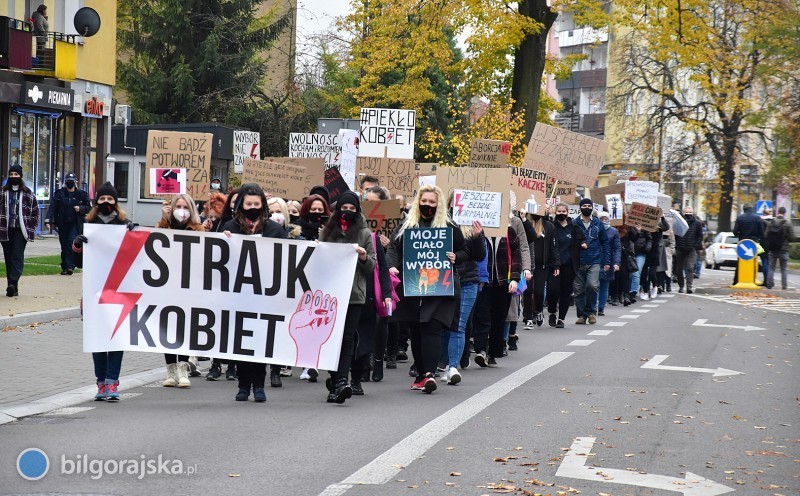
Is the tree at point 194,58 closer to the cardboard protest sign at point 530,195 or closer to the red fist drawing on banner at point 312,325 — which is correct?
the cardboard protest sign at point 530,195

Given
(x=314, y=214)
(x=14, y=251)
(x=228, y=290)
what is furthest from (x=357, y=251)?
(x=14, y=251)

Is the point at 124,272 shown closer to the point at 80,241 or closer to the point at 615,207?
the point at 80,241

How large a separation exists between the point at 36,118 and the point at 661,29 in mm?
17370

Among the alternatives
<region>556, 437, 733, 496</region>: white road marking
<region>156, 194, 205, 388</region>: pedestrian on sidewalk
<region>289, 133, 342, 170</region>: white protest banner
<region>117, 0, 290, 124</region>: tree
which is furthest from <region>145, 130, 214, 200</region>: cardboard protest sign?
<region>117, 0, 290, 124</region>: tree

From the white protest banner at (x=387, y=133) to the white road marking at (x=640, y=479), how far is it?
14.4 metres

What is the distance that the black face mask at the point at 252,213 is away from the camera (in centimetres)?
1040

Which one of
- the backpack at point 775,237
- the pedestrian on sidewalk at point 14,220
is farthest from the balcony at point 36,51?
the backpack at point 775,237

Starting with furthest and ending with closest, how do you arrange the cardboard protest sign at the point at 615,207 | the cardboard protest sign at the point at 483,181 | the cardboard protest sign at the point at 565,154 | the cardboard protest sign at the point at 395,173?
the cardboard protest sign at the point at 615,207, the cardboard protest sign at the point at 565,154, the cardboard protest sign at the point at 395,173, the cardboard protest sign at the point at 483,181

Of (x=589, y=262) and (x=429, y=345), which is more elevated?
(x=589, y=262)

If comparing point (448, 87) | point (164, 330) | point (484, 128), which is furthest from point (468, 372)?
point (448, 87)

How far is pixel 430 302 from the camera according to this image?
11211mm

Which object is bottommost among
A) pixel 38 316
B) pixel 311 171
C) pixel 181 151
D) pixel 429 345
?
pixel 38 316

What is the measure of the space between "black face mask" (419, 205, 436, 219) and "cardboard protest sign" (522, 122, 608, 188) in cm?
1110

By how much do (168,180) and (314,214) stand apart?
23.1 feet
